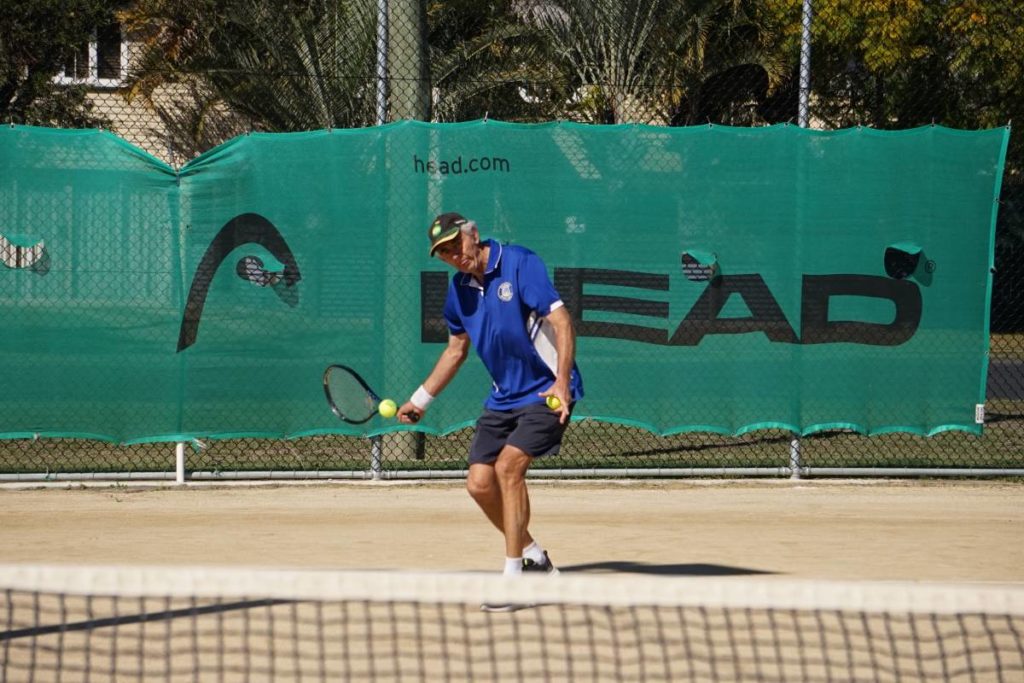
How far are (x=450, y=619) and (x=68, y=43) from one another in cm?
1723

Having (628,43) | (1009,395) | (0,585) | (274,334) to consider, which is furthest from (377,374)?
(628,43)

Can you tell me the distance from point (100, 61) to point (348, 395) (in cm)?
1798

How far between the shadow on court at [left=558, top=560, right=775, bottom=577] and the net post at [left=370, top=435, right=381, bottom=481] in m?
2.43

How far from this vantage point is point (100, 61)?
22.7 meters

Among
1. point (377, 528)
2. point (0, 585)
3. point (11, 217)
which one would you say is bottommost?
point (377, 528)

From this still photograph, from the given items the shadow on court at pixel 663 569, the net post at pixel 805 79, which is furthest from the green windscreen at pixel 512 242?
the shadow on court at pixel 663 569

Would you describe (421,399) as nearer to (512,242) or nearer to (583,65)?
(512,242)

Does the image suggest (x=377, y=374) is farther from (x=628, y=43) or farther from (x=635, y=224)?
(x=628, y=43)

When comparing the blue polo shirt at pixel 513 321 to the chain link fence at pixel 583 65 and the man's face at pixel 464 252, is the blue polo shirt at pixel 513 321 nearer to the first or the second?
the man's face at pixel 464 252

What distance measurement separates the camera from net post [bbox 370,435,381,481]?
8.58 meters

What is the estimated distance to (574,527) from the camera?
291 inches

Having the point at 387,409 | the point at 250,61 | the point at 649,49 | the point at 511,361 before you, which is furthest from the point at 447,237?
the point at 250,61

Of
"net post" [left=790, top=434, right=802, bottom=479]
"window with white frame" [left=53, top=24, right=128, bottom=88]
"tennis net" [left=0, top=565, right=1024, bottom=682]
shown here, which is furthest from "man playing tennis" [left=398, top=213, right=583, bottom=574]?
"window with white frame" [left=53, top=24, right=128, bottom=88]

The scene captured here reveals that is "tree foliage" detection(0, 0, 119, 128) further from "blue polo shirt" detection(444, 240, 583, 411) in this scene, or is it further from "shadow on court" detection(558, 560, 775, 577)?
"blue polo shirt" detection(444, 240, 583, 411)
